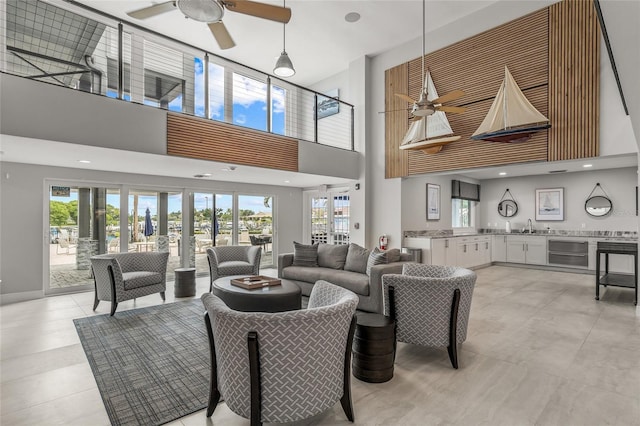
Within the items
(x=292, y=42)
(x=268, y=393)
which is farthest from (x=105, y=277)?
(x=292, y=42)

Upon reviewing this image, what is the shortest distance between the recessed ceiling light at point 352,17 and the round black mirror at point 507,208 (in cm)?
665

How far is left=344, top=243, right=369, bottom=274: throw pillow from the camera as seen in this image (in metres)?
5.36

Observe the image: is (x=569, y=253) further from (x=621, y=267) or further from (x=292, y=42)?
(x=292, y=42)

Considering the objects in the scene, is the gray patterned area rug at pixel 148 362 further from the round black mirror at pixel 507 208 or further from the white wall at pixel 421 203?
the round black mirror at pixel 507 208

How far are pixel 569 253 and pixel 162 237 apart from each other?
9.68 m

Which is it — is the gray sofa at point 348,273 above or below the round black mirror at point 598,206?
below

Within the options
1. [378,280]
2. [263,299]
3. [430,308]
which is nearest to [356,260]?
[378,280]

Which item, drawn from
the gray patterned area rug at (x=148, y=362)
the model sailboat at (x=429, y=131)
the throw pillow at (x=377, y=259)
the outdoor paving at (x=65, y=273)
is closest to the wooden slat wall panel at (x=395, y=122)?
the model sailboat at (x=429, y=131)

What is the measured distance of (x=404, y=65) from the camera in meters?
7.23

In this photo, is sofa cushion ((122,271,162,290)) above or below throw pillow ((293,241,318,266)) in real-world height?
below

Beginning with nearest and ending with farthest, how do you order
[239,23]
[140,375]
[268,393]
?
[268,393], [140,375], [239,23]

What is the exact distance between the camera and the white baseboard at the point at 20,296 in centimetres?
539

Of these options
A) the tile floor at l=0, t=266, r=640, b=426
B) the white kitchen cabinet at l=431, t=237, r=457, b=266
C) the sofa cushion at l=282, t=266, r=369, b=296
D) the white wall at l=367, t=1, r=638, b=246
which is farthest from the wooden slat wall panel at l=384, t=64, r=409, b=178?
the tile floor at l=0, t=266, r=640, b=426

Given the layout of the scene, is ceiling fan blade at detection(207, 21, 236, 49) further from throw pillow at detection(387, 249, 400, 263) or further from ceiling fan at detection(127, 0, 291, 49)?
throw pillow at detection(387, 249, 400, 263)
